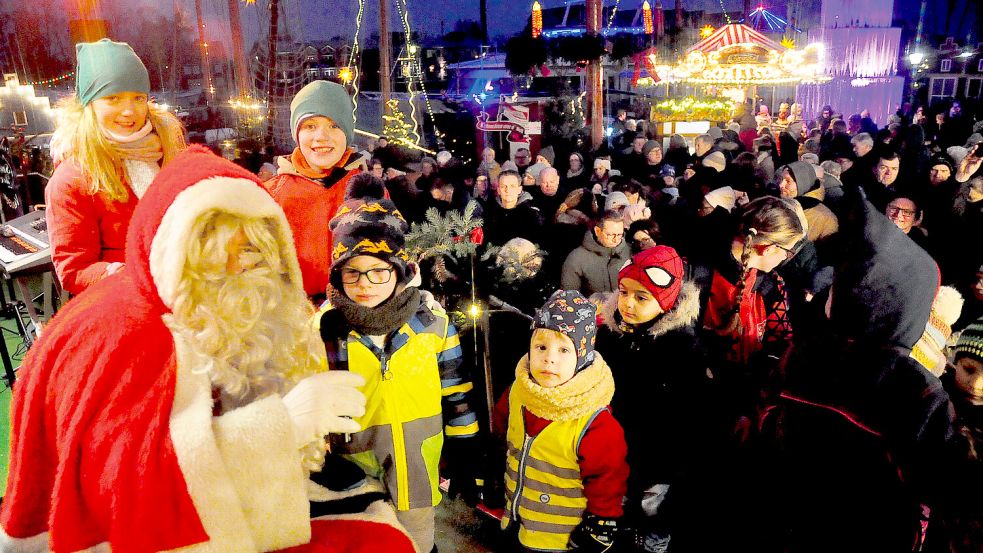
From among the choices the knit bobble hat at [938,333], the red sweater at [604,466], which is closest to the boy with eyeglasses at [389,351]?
the red sweater at [604,466]

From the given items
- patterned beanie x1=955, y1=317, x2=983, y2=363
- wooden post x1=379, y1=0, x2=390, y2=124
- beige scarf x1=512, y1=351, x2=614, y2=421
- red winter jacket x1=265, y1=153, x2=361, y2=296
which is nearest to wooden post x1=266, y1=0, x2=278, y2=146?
wooden post x1=379, y1=0, x2=390, y2=124

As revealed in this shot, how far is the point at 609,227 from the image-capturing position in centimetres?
417

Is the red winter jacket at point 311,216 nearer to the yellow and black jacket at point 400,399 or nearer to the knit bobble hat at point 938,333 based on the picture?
the yellow and black jacket at point 400,399

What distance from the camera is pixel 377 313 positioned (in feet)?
7.68

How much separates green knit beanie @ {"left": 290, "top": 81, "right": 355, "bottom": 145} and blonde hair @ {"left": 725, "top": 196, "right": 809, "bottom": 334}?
7.61ft

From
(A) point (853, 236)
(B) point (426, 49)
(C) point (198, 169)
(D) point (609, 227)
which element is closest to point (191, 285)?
(C) point (198, 169)

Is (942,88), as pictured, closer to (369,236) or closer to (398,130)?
(398,130)

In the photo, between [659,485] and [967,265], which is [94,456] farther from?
[967,265]

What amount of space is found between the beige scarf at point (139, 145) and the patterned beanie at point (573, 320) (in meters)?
1.93

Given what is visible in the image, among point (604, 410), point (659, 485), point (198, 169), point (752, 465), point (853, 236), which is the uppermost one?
point (198, 169)

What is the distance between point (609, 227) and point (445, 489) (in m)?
2.01

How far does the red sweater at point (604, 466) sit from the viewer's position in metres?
2.53

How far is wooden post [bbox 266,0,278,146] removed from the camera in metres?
7.48

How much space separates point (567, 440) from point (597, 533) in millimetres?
411
